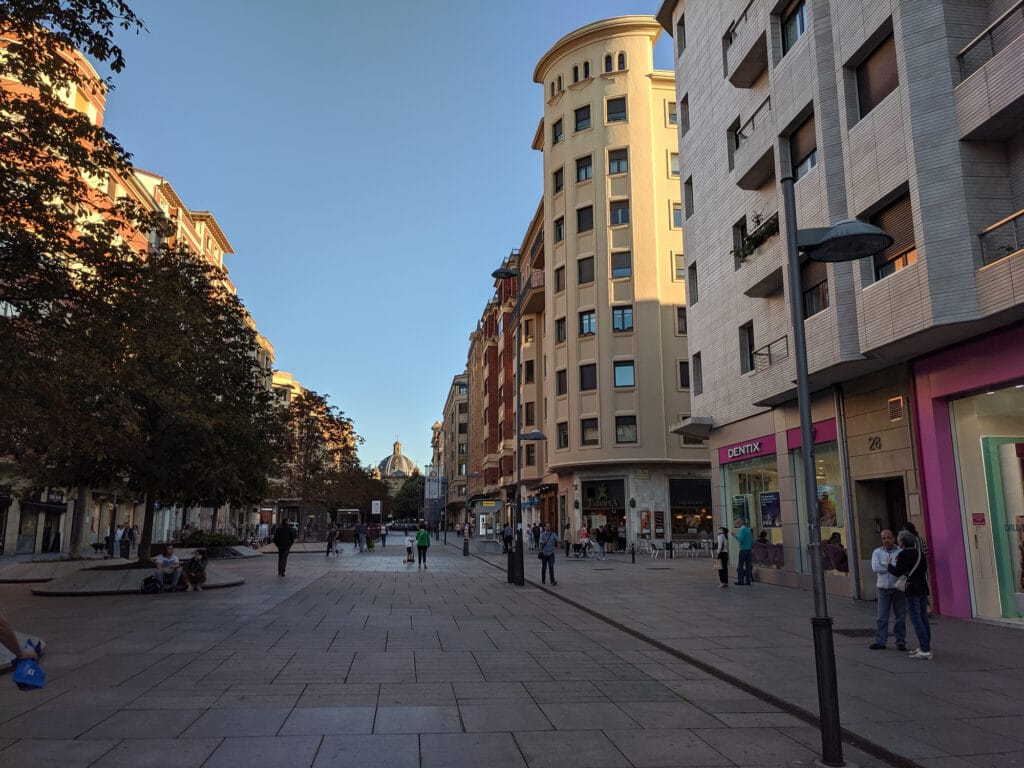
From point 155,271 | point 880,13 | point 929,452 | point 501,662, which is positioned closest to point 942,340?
point 929,452

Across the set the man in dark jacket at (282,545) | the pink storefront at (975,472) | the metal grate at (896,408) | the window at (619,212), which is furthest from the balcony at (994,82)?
the window at (619,212)

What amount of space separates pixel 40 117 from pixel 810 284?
15.7 metres

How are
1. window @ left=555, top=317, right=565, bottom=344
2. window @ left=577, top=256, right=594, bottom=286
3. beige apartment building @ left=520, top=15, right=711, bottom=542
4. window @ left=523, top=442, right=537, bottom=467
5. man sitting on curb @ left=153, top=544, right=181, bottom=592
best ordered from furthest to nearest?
1. window @ left=523, top=442, right=537, bottom=467
2. window @ left=555, top=317, right=565, bottom=344
3. window @ left=577, top=256, right=594, bottom=286
4. beige apartment building @ left=520, top=15, right=711, bottom=542
5. man sitting on curb @ left=153, top=544, right=181, bottom=592

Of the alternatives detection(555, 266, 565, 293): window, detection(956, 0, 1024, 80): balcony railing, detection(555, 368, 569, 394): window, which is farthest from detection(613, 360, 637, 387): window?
detection(956, 0, 1024, 80): balcony railing

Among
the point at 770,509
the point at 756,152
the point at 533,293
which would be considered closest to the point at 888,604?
the point at 770,509

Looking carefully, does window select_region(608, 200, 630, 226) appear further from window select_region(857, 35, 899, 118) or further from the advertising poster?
window select_region(857, 35, 899, 118)

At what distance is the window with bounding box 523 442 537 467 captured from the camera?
53.8 metres

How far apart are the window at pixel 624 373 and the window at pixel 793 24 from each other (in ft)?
84.4

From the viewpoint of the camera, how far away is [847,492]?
17.0 m

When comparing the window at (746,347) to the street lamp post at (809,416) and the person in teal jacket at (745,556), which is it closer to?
the person in teal jacket at (745,556)

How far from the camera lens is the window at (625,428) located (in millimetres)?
43188

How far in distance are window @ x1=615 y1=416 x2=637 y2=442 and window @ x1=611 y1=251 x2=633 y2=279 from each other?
8.29 metres

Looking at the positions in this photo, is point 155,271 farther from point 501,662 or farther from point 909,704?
point 909,704

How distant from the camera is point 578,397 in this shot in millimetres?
44812
